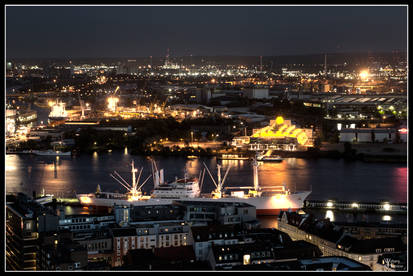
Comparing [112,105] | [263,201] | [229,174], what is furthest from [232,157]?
[112,105]

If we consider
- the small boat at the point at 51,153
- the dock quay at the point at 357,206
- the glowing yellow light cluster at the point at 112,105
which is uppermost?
the glowing yellow light cluster at the point at 112,105

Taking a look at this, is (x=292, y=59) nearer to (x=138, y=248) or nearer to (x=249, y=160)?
(x=249, y=160)

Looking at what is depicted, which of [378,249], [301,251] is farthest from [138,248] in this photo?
[378,249]

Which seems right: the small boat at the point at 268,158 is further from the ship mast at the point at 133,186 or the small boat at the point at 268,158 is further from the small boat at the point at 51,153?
the small boat at the point at 51,153

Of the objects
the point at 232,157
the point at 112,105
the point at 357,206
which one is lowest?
the point at 357,206

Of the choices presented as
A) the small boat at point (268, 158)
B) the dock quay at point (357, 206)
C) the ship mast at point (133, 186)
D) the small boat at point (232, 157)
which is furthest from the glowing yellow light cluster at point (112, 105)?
the dock quay at point (357, 206)

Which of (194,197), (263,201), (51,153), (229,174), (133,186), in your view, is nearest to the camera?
(263,201)

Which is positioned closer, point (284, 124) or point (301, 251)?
point (301, 251)

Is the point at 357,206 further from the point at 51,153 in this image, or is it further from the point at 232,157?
the point at 51,153
